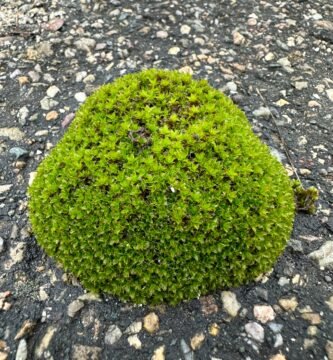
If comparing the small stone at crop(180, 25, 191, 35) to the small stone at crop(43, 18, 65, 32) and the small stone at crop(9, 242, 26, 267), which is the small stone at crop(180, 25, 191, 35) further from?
the small stone at crop(9, 242, 26, 267)

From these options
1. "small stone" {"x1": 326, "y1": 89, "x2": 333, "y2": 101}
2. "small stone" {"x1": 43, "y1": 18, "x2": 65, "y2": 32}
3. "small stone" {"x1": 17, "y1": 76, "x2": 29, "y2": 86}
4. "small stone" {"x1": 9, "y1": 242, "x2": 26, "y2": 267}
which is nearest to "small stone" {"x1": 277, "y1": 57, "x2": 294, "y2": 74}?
"small stone" {"x1": 326, "y1": 89, "x2": 333, "y2": 101}

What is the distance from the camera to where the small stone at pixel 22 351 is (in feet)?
10.5

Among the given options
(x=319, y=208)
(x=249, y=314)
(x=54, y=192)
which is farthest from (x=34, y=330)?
(x=319, y=208)

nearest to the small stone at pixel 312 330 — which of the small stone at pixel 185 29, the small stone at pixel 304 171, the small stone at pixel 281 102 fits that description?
the small stone at pixel 304 171

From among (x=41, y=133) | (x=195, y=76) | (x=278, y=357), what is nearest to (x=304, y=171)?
(x=195, y=76)

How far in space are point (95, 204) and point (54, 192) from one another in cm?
36

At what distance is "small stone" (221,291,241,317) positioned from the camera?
335 centimetres

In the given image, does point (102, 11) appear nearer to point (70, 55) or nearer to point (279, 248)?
point (70, 55)

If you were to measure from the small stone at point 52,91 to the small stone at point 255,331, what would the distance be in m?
3.31

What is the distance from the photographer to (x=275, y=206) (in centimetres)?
333

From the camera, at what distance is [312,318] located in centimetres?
329

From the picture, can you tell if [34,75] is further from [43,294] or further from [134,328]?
[134,328]

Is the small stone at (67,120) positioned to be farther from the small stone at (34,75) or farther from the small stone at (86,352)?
the small stone at (86,352)

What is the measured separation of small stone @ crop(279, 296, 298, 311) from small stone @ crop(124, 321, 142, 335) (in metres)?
1.04
